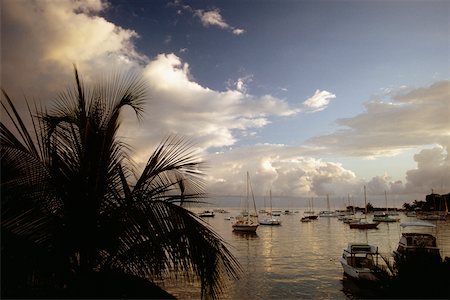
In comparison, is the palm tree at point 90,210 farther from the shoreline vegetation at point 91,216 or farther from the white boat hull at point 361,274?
the white boat hull at point 361,274

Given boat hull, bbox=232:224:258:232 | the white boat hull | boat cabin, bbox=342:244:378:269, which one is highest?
boat cabin, bbox=342:244:378:269

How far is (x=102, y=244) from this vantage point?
5629 mm

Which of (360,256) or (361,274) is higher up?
(360,256)

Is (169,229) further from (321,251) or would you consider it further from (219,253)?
(321,251)

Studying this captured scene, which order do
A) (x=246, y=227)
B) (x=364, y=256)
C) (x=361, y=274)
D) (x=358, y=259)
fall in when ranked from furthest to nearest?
(x=246, y=227), (x=364, y=256), (x=358, y=259), (x=361, y=274)

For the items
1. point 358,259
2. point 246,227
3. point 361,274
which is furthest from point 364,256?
point 246,227

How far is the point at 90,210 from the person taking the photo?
552 cm

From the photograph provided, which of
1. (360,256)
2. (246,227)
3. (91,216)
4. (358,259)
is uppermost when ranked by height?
(91,216)

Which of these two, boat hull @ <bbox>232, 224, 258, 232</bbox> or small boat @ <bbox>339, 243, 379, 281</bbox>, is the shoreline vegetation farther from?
boat hull @ <bbox>232, 224, 258, 232</bbox>

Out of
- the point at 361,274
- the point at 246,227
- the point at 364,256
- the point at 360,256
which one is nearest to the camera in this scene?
the point at 361,274

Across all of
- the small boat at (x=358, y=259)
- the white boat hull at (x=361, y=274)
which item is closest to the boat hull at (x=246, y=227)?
the small boat at (x=358, y=259)

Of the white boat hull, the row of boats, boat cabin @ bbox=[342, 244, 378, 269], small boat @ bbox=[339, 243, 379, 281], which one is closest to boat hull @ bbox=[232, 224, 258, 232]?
the row of boats

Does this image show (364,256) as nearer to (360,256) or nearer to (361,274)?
(360,256)

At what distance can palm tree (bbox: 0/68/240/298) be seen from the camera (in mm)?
4863
